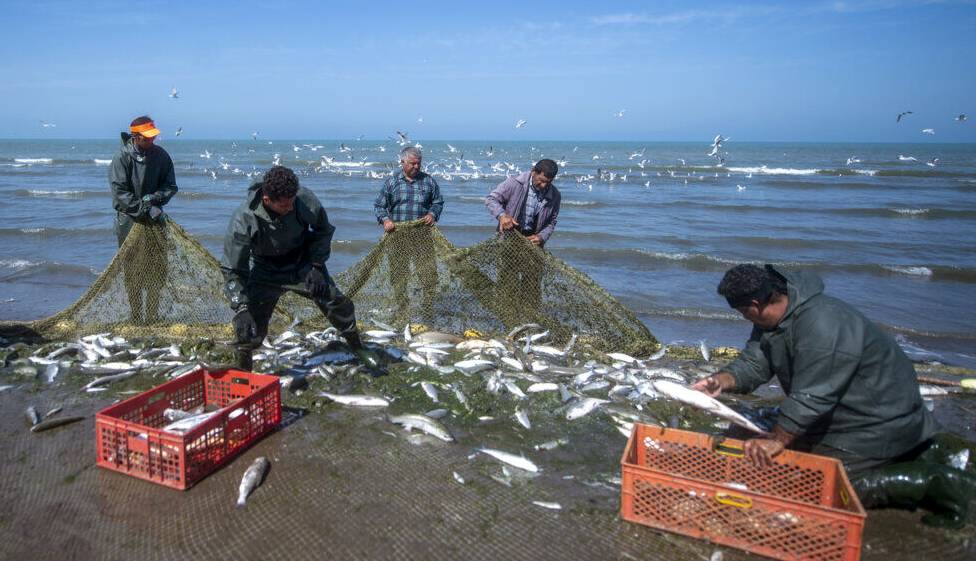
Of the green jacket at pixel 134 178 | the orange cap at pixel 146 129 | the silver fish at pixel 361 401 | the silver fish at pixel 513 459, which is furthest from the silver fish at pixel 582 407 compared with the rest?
the orange cap at pixel 146 129

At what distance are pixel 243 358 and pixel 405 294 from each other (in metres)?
2.74

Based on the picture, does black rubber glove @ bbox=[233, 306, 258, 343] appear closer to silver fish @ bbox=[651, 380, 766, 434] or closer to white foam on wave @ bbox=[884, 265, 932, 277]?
silver fish @ bbox=[651, 380, 766, 434]

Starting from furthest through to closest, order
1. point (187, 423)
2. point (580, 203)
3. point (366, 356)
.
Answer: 1. point (580, 203)
2. point (366, 356)
3. point (187, 423)

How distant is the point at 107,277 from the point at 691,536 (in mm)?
7274

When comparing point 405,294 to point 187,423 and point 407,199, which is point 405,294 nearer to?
point 407,199

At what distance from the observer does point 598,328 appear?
7.50 meters

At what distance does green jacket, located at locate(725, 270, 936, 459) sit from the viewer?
3.68m

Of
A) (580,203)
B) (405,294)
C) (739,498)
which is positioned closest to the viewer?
(739,498)

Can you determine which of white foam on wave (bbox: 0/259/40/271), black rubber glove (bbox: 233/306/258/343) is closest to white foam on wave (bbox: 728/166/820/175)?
white foam on wave (bbox: 0/259/40/271)

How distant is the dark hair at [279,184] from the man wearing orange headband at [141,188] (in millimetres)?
3154

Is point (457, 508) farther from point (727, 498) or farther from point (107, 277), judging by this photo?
point (107, 277)

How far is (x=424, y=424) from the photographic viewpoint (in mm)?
5152

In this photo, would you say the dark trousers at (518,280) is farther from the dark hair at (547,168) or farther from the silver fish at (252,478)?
the silver fish at (252,478)

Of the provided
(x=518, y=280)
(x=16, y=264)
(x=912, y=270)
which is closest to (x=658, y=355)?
(x=518, y=280)
